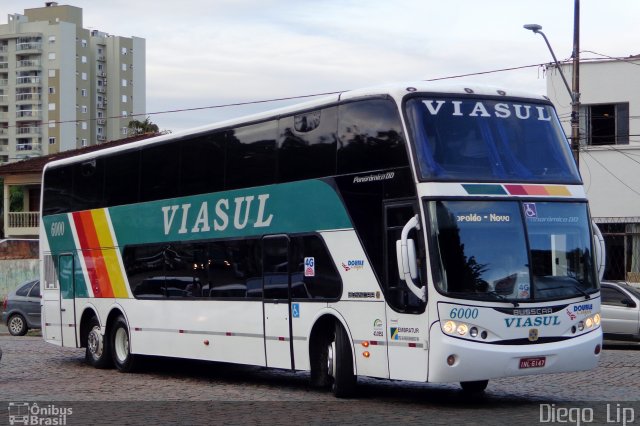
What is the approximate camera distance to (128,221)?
68.6ft

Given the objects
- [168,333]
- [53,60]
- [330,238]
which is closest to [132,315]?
[168,333]

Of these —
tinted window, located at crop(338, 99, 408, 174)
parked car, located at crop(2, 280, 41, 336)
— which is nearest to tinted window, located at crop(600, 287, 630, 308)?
tinted window, located at crop(338, 99, 408, 174)

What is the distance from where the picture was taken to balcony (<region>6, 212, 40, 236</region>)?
195 ft

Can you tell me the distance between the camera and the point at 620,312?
26078 mm

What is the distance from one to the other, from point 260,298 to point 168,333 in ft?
10.4

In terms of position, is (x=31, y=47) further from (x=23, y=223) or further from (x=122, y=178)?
(x=122, y=178)

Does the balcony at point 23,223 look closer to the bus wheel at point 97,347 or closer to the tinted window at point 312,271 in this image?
the bus wheel at point 97,347

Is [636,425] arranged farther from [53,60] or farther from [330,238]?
[53,60]

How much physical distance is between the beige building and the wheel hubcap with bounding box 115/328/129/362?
371ft

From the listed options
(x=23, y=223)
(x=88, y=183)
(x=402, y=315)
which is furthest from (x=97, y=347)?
(x=23, y=223)

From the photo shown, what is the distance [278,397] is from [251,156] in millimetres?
3787

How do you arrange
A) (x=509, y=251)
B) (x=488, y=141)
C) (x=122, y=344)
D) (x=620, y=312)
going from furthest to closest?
(x=620, y=312) → (x=122, y=344) → (x=488, y=141) → (x=509, y=251)
